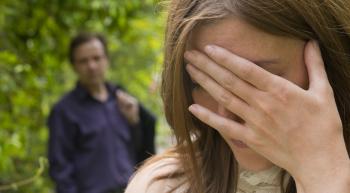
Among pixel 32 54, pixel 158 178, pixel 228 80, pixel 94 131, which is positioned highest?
pixel 228 80

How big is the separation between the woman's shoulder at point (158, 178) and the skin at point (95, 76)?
3121 mm

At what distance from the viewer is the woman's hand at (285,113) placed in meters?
1.50

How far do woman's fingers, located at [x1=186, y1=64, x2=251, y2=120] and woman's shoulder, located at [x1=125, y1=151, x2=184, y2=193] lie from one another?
1.07 ft

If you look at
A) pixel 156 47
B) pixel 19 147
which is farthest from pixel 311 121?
pixel 156 47

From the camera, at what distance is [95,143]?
4738 millimetres

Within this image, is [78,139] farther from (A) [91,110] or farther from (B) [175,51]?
(B) [175,51]

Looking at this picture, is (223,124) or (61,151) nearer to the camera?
(223,124)

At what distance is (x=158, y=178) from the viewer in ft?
5.97

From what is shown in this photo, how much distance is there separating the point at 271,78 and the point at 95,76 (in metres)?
3.62

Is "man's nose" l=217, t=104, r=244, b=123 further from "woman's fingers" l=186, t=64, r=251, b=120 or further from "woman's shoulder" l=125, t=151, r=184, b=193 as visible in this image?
"woman's shoulder" l=125, t=151, r=184, b=193

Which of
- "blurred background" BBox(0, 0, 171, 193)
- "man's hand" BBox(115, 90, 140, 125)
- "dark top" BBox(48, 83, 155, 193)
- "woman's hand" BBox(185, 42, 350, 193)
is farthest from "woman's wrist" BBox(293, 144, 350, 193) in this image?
"man's hand" BBox(115, 90, 140, 125)

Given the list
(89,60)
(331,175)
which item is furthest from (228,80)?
(89,60)

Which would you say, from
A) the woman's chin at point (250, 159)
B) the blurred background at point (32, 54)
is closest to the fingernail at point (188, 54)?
the woman's chin at point (250, 159)

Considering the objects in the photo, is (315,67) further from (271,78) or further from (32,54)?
(32,54)
